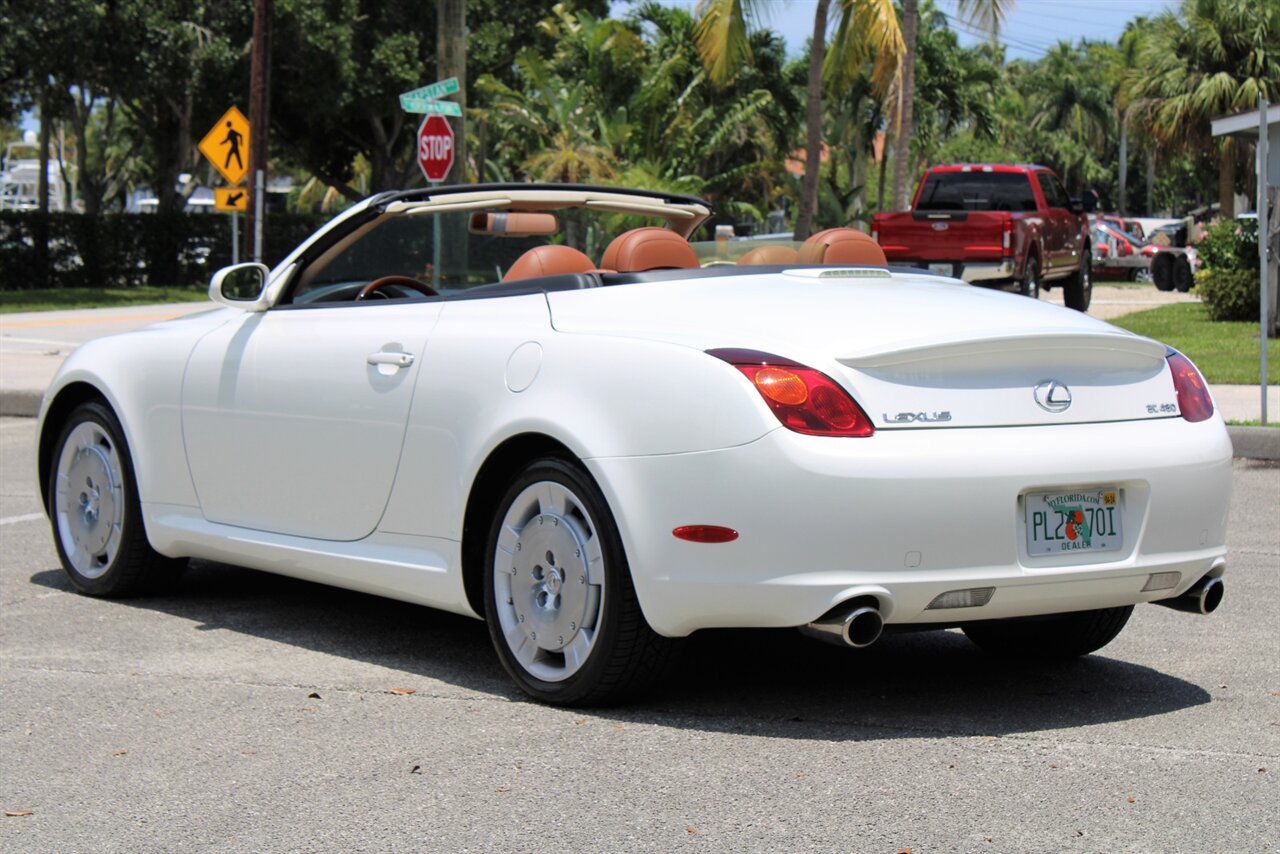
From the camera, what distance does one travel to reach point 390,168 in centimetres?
4812

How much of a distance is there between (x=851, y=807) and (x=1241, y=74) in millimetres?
36107

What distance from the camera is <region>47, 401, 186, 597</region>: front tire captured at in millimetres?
6695

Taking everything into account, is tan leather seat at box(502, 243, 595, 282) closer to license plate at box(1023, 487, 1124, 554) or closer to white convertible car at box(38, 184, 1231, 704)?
white convertible car at box(38, 184, 1231, 704)

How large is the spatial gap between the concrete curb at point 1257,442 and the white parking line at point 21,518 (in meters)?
7.55

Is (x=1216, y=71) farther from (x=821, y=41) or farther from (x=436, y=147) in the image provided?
(x=436, y=147)

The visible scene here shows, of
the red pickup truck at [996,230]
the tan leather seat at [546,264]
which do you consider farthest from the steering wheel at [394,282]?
the red pickup truck at [996,230]

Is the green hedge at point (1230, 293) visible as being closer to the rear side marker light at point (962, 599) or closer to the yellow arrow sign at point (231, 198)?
the yellow arrow sign at point (231, 198)

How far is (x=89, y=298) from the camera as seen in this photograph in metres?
33.4

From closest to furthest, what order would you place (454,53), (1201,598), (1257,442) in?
1. (1201,598)
2. (1257,442)
3. (454,53)

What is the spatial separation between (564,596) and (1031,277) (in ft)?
61.9

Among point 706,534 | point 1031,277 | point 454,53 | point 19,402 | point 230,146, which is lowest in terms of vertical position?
point 19,402

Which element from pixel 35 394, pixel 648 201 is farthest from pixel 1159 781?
pixel 35 394

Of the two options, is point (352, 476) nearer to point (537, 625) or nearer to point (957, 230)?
point (537, 625)

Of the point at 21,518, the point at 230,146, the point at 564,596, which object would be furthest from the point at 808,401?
the point at 230,146
